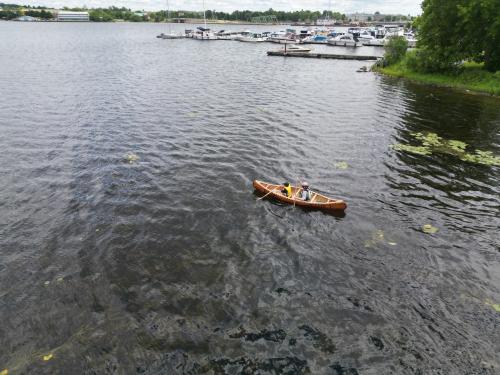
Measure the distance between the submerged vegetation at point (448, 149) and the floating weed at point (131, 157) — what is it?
85.9 feet

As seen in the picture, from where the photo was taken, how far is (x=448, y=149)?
121ft

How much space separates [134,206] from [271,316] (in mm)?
13683

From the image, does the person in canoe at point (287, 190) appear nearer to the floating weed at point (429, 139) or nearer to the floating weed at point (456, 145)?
the floating weed at point (429, 139)

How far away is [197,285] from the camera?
18.7 m

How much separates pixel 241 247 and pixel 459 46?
63705mm

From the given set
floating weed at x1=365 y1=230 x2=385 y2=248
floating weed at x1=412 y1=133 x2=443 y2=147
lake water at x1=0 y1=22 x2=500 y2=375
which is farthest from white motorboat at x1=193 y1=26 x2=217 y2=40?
floating weed at x1=365 y1=230 x2=385 y2=248

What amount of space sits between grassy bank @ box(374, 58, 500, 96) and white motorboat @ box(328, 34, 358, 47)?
71161 millimetres

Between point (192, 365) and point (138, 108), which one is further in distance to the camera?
point (138, 108)

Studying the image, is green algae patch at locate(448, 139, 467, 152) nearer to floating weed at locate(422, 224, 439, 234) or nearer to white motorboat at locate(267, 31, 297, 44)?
floating weed at locate(422, 224, 439, 234)

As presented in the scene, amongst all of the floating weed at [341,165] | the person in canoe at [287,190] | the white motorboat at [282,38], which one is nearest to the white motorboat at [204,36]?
the white motorboat at [282,38]

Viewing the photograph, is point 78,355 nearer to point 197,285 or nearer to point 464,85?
point 197,285

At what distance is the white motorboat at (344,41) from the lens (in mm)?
139250

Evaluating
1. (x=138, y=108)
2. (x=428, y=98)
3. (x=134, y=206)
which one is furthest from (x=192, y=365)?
(x=428, y=98)

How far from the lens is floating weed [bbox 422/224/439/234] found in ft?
77.6
